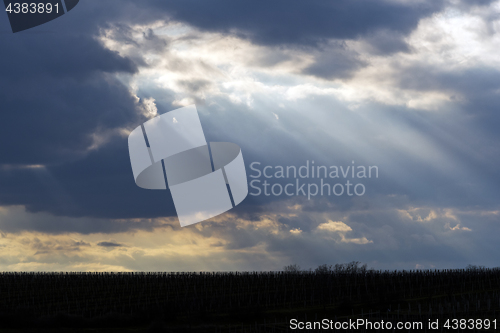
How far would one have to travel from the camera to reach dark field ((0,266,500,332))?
36.7 meters

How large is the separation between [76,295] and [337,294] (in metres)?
32.1

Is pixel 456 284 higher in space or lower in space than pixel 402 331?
higher

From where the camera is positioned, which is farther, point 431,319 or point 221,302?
point 221,302

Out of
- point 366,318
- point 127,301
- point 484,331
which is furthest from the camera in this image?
point 127,301

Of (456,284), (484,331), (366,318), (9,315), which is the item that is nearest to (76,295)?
(9,315)

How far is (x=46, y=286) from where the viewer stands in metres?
72.9

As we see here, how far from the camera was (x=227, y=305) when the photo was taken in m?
47.3

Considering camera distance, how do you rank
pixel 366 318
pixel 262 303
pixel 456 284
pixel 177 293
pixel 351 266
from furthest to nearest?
pixel 351 266 → pixel 456 284 → pixel 177 293 → pixel 262 303 → pixel 366 318

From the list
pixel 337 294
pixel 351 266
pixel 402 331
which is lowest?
pixel 402 331

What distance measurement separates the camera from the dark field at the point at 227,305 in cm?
3666

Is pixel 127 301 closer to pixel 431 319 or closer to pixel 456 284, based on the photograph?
pixel 431 319

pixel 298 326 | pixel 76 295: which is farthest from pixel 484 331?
pixel 76 295

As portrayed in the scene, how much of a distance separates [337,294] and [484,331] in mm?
23982

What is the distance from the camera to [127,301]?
171 feet
